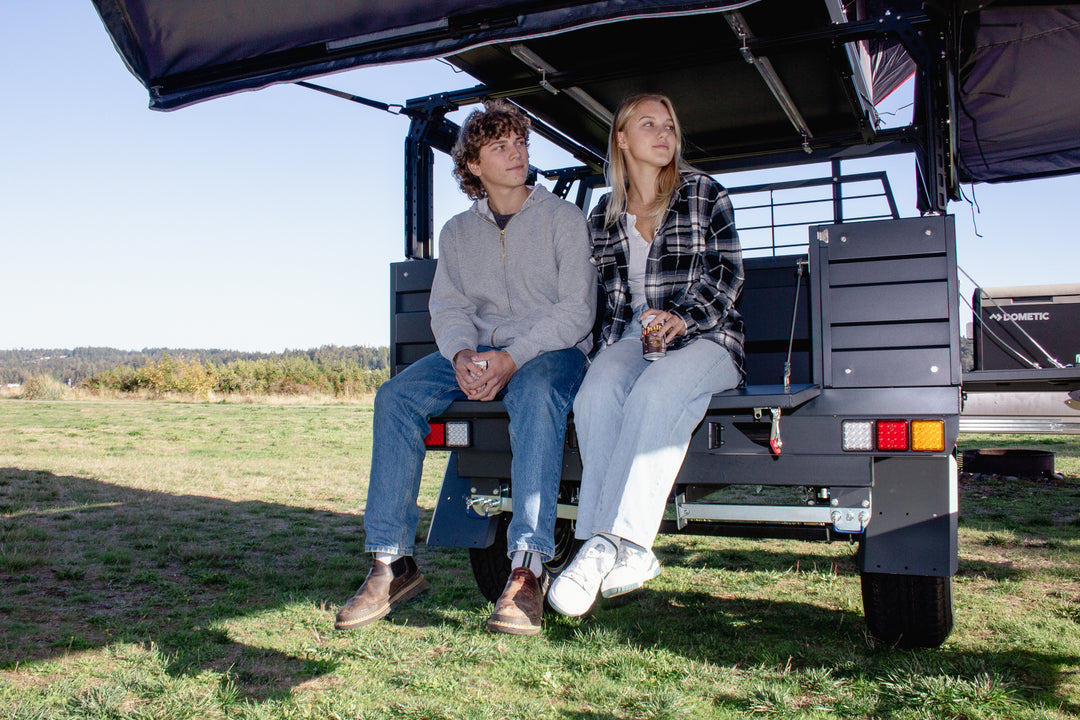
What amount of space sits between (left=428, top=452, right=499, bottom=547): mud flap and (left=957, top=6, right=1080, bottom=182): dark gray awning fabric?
11.5 ft

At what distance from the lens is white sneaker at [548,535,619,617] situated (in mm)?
2230

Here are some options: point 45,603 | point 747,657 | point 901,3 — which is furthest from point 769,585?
point 45,603

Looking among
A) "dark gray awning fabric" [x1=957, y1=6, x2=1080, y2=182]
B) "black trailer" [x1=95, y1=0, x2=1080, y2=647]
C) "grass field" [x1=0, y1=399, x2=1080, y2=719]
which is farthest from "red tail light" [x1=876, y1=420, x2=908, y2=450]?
"dark gray awning fabric" [x1=957, y1=6, x2=1080, y2=182]

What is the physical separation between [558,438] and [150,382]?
46.2m

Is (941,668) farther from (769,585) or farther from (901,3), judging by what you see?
(901,3)

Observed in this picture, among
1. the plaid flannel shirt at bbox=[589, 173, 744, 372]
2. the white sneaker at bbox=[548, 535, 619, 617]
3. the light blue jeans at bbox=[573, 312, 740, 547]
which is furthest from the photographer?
the plaid flannel shirt at bbox=[589, 173, 744, 372]

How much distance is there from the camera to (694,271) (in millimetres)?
3043

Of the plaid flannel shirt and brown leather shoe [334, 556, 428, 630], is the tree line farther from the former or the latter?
brown leather shoe [334, 556, 428, 630]

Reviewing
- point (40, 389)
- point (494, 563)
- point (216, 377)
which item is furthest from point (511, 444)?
point (216, 377)

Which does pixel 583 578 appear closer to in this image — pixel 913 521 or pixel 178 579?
pixel 913 521

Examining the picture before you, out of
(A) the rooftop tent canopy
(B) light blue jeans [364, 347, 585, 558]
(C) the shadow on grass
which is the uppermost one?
(A) the rooftop tent canopy

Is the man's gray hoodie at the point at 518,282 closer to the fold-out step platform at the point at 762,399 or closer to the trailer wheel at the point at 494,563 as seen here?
the fold-out step platform at the point at 762,399

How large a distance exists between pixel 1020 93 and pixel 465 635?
4.91m

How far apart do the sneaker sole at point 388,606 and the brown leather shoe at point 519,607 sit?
443 millimetres
